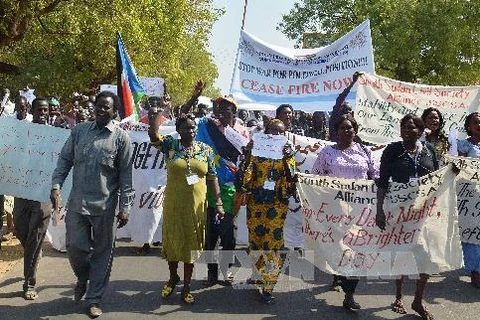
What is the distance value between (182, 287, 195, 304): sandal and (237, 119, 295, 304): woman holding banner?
67 centimetres

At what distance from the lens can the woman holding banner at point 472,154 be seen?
20.4 ft

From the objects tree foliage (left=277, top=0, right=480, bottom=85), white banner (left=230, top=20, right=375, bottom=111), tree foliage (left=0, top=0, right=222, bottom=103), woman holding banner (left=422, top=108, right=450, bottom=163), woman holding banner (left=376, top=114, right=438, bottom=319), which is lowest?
woman holding banner (left=376, top=114, right=438, bottom=319)

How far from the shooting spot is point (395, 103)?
816 cm

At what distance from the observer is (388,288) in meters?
6.11

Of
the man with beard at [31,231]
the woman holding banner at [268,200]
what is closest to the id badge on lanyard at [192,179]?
the woman holding banner at [268,200]

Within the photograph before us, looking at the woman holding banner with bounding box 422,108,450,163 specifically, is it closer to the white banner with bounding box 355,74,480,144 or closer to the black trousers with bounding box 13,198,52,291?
the white banner with bounding box 355,74,480,144

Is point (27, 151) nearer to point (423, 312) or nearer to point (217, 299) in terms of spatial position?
point (217, 299)

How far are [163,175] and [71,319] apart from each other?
111 inches

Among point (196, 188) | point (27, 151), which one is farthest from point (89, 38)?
point (196, 188)

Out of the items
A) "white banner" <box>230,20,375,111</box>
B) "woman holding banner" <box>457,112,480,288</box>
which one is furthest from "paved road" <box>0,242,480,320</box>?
"white banner" <box>230,20,375,111</box>

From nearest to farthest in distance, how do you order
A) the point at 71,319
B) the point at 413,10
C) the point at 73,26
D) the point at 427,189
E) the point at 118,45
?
the point at 71,319 < the point at 427,189 < the point at 118,45 < the point at 73,26 < the point at 413,10

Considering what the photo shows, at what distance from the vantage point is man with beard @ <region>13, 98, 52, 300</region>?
18.1 ft

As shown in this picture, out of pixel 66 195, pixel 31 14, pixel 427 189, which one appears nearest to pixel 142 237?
pixel 66 195

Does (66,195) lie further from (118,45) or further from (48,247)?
(118,45)
